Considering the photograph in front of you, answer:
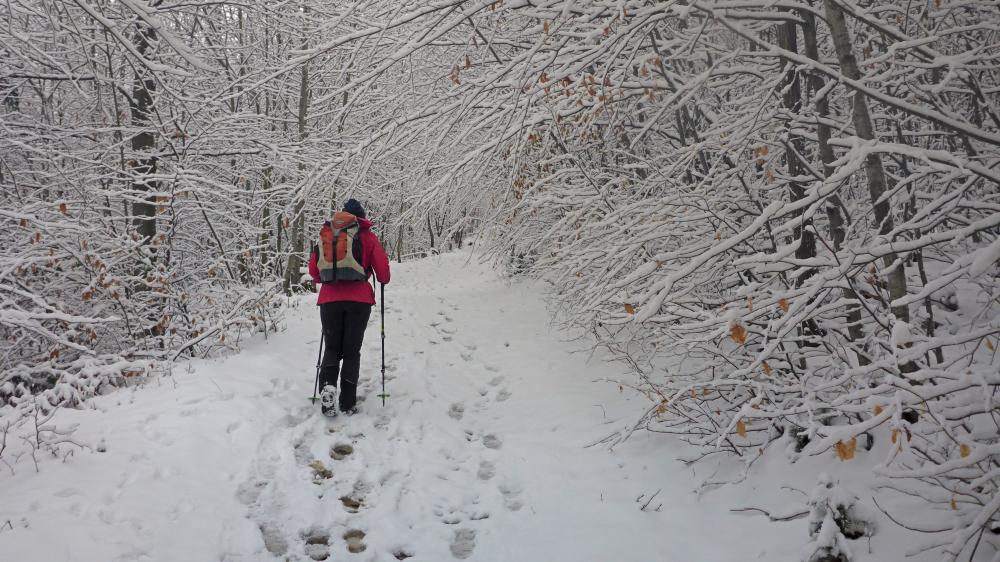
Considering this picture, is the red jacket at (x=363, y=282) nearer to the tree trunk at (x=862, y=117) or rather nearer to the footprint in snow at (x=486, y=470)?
the footprint in snow at (x=486, y=470)

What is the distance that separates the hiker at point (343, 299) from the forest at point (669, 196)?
2.01 feet

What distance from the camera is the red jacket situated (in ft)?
19.4

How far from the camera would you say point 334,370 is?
5.82 metres

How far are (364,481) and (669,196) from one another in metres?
3.46

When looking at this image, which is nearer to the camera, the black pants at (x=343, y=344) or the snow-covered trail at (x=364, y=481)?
the snow-covered trail at (x=364, y=481)

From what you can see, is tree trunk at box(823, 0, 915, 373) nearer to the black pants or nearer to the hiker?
the hiker

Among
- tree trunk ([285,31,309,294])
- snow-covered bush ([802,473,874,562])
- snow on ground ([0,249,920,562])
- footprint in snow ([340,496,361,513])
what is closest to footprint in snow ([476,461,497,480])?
snow on ground ([0,249,920,562])

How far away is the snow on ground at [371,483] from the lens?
3.46 m

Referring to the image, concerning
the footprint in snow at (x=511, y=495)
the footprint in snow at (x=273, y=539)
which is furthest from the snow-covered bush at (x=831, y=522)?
the footprint in snow at (x=273, y=539)

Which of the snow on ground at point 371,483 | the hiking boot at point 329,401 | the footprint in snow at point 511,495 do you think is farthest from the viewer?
the hiking boot at point 329,401

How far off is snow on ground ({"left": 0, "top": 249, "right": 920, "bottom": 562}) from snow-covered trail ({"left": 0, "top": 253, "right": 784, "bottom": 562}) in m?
0.01

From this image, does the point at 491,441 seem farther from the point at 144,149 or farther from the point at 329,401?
the point at 144,149

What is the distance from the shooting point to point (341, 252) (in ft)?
19.2

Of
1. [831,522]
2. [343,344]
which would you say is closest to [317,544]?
[343,344]
